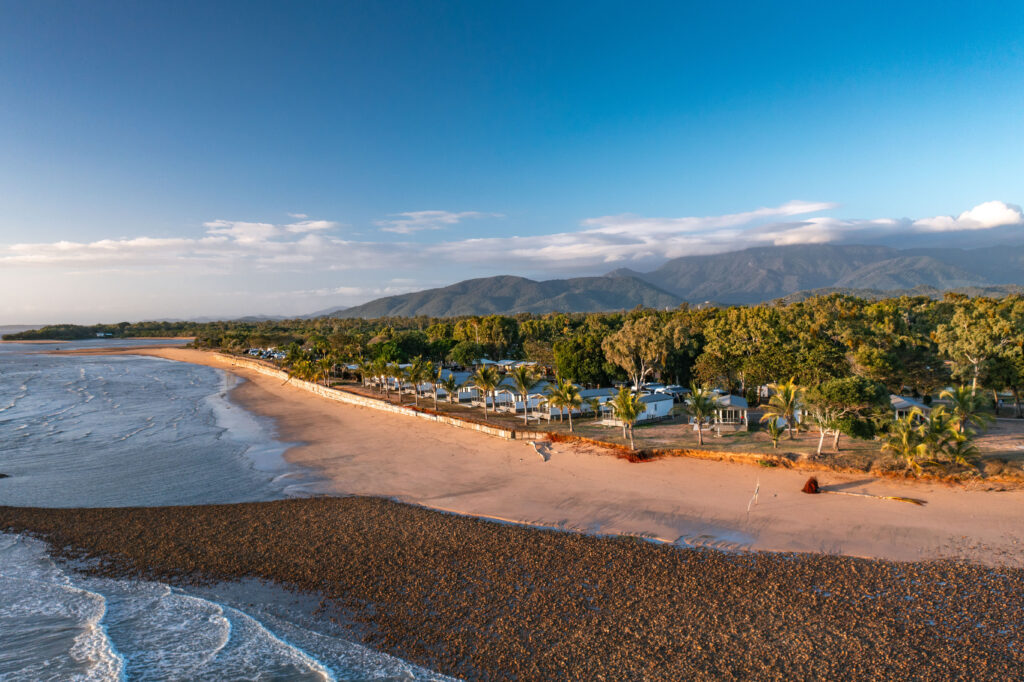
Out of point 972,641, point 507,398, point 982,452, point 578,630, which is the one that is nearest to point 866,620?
point 972,641

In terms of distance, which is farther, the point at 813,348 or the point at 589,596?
the point at 813,348

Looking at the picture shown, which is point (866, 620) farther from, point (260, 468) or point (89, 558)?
point (260, 468)

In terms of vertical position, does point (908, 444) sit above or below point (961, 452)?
above

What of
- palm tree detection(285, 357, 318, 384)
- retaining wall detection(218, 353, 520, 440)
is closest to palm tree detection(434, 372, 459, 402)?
retaining wall detection(218, 353, 520, 440)

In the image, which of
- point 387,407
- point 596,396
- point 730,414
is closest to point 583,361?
point 596,396

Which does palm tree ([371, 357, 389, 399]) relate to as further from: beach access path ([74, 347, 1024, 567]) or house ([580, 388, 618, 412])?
house ([580, 388, 618, 412])

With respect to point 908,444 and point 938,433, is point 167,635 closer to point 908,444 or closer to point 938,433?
point 908,444
